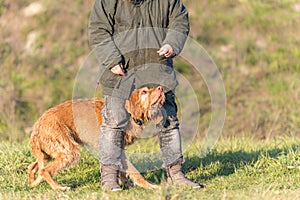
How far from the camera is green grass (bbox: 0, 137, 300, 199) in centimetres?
544

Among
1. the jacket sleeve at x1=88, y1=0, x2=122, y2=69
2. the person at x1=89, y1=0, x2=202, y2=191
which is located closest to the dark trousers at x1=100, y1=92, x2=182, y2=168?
the person at x1=89, y1=0, x2=202, y2=191

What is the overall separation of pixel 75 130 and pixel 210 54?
27.7 feet

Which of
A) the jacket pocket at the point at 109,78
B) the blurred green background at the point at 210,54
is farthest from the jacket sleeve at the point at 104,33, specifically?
the blurred green background at the point at 210,54

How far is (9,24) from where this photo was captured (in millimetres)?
15164

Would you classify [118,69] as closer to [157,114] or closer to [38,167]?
[157,114]

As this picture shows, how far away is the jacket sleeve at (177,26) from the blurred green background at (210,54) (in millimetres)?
5973

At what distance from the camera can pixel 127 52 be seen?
593 cm

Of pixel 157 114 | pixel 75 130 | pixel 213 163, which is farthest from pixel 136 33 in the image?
pixel 213 163

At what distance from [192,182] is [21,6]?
1079 cm

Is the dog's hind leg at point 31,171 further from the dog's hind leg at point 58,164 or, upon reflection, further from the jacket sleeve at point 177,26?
the jacket sleeve at point 177,26

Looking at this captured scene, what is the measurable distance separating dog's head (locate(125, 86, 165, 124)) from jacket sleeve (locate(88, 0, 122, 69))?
17.0 inches

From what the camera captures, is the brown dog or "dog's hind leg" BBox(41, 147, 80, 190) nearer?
the brown dog

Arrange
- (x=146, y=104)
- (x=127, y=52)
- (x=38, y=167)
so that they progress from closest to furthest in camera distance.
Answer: (x=127, y=52) → (x=146, y=104) → (x=38, y=167)

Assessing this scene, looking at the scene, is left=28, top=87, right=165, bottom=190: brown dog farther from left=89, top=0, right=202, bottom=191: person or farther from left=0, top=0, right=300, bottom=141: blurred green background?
left=0, top=0, right=300, bottom=141: blurred green background
